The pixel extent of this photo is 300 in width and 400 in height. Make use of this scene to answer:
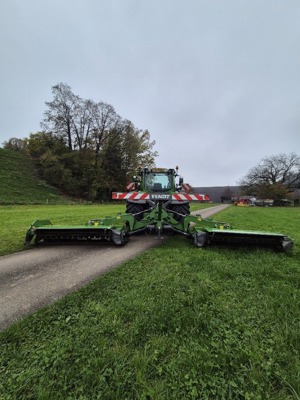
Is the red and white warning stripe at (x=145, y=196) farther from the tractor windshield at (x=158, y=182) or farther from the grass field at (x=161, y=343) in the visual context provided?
the grass field at (x=161, y=343)

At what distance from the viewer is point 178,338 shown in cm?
201

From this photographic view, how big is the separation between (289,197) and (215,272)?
204 feet

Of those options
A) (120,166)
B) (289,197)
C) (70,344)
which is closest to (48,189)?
(120,166)

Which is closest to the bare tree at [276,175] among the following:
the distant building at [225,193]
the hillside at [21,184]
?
the distant building at [225,193]

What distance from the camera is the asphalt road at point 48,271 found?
2.72m

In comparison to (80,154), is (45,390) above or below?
below

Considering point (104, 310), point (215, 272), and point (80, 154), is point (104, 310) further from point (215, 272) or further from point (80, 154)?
point (80, 154)

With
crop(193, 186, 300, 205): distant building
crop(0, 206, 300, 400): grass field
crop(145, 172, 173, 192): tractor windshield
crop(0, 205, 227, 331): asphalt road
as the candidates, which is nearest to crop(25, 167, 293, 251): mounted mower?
crop(0, 205, 227, 331): asphalt road

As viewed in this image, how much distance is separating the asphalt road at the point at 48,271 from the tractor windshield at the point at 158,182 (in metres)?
2.91

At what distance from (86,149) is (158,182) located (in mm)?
32730

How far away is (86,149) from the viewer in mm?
37875

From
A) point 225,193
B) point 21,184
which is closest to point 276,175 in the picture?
point 225,193

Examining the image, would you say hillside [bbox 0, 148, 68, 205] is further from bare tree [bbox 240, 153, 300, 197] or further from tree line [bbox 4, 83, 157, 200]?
bare tree [bbox 240, 153, 300, 197]

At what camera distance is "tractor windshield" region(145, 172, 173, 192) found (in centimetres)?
820
